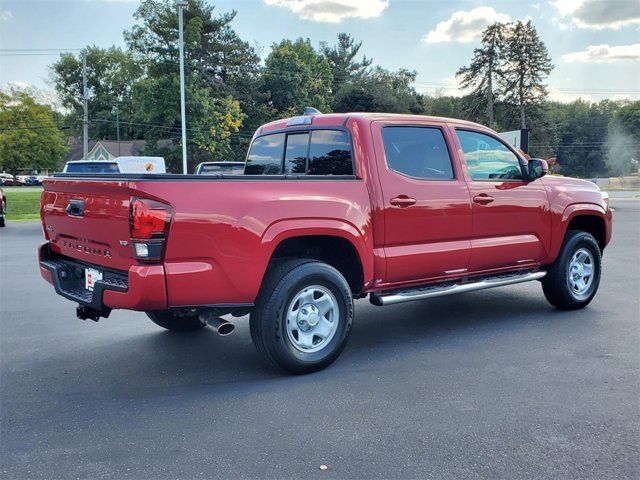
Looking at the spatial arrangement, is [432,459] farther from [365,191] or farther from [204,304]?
[365,191]

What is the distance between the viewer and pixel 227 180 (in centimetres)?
391

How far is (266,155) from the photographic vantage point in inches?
226

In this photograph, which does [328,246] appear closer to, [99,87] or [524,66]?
[524,66]

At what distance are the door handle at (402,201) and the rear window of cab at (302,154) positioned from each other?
429 millimetres

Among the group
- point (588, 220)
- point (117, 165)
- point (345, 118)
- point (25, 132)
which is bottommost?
point (588, 220)

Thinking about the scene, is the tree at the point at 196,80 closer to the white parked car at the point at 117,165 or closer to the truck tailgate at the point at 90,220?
the white parked car at the point at 117,165

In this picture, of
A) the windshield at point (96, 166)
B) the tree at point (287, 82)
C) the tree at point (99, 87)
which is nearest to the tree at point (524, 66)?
the tree at point (287, 82)

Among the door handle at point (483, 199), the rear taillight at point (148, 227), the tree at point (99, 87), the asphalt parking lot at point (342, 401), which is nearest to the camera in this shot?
the asphalt parking lot at point (342, 401)

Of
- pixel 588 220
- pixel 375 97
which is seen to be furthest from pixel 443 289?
pixel 375 97

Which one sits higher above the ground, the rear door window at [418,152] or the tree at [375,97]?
the tree at [375,97]

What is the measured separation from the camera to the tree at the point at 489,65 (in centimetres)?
6862

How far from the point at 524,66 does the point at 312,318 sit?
71.9 m

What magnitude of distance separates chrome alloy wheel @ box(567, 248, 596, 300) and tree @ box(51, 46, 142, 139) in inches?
3150

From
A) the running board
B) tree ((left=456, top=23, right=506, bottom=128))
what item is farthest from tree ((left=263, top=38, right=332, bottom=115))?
the running board
